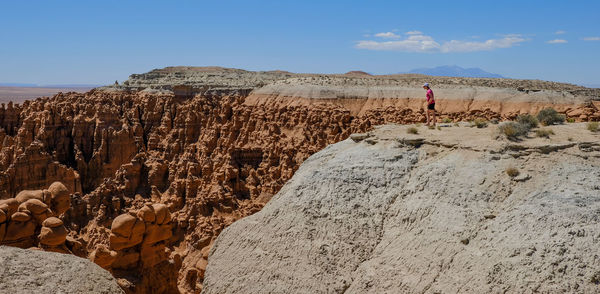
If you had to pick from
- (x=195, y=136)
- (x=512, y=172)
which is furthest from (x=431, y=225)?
(x=195, y=136)

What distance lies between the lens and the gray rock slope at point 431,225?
818 cm

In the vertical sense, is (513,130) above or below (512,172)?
above

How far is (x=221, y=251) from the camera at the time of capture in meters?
11.0

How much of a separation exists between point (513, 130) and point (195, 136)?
85.4 feet

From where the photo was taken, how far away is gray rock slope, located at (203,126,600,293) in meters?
8.18

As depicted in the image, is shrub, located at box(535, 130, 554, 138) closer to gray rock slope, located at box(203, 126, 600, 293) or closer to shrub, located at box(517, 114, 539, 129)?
gray rock slope, located at box(203, 126, 600, 293)

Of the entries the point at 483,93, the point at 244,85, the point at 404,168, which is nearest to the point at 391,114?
the point at 483,93

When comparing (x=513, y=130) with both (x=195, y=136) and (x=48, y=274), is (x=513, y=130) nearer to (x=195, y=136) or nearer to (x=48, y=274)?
(x=48, y=274)

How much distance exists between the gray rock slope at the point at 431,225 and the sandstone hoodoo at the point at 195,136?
326 inches

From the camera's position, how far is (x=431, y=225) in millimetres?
9648

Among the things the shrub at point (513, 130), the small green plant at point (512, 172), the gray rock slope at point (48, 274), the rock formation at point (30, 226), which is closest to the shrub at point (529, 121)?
the shrub at point (513, 130)

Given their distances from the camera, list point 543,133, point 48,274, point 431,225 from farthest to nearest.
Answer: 1. point 543,133
2. point 431,225
3. point 48,274

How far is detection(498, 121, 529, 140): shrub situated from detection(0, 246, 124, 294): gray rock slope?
30.7 ft

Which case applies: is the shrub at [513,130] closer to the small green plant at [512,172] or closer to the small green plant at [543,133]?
the small green plant at [543,133]
